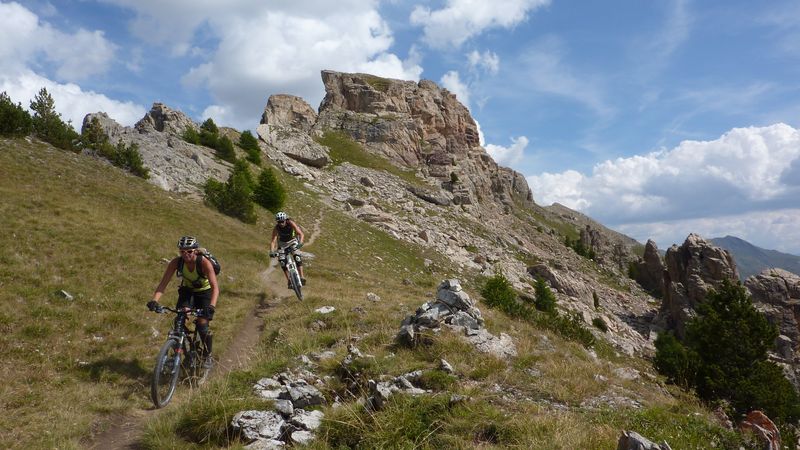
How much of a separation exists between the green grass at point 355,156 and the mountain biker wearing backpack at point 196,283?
7855 centimetres

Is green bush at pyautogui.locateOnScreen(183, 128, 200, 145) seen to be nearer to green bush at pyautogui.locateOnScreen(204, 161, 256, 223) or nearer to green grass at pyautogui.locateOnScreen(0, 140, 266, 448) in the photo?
green bush at pyautogui.locateOnScreen(204, 161, 256, 223)

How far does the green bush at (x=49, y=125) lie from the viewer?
106 feet

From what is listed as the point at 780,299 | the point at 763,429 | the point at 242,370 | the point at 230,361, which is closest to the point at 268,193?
the point at 230,361

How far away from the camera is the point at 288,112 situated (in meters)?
130

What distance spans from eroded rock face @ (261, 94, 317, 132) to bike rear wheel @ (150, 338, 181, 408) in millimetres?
117919

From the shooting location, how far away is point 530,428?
569 cm

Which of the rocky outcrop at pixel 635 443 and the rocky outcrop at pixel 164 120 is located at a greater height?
the rocky outcrop at pixel 164 120

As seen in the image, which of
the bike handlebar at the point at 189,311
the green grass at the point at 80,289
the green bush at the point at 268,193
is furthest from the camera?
the green bush at the point at 268,193

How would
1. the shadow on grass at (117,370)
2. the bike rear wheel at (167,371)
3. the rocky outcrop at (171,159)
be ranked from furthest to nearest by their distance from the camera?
the rocky outcrop at (171,159) < the shadow on grass at (117,370) < the bike rear wheel at (167,371)

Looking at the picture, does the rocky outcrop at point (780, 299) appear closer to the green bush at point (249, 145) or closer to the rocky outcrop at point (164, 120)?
the green bush at point (249, 145)

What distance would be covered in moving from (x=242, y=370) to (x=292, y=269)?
8022 millimetres

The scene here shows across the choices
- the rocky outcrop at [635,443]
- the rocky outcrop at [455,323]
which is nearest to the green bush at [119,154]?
the rocky outcrop at [455,323]

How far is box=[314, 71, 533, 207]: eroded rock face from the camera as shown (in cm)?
11439

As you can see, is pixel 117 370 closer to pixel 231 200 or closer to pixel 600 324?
pixel 231 200
